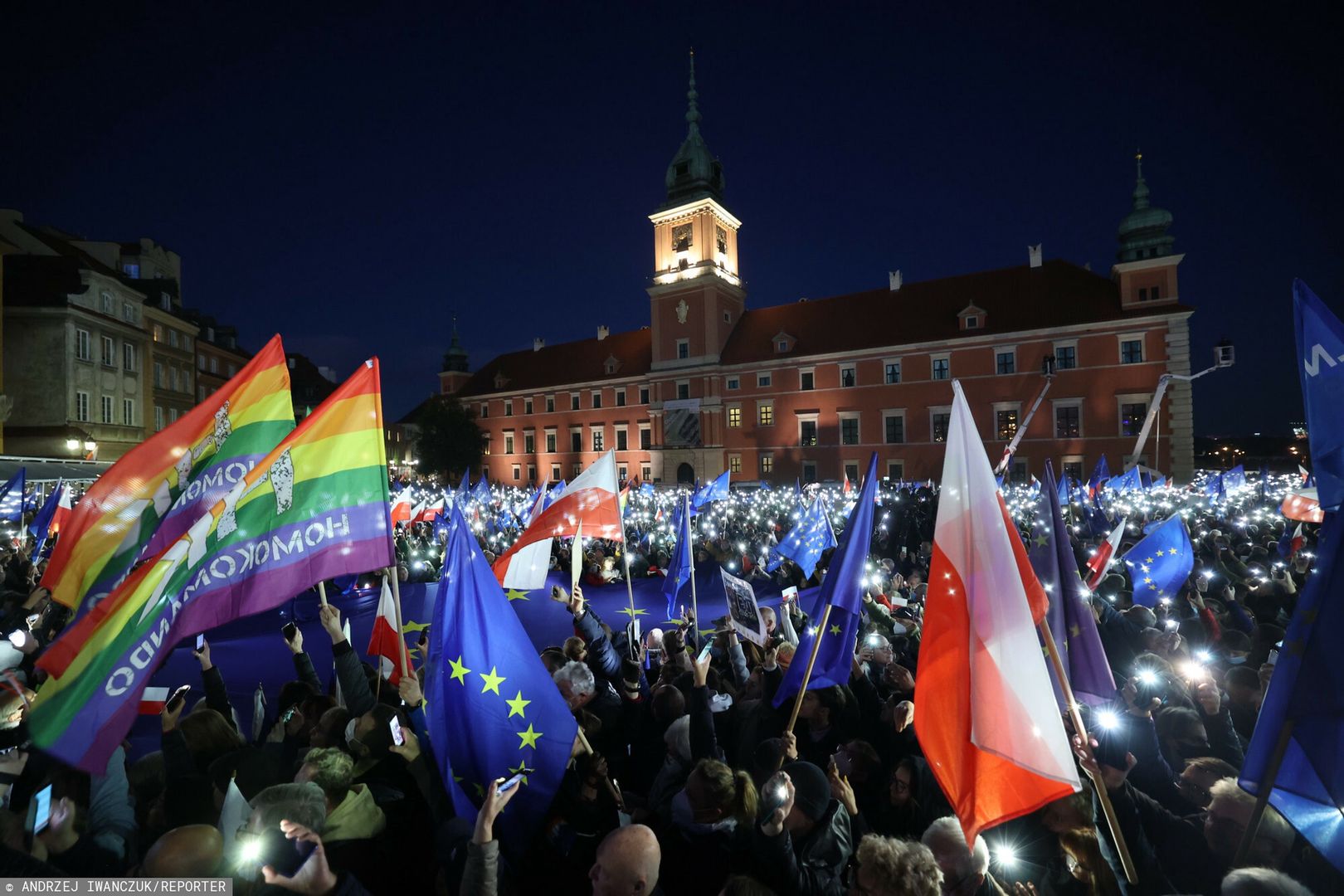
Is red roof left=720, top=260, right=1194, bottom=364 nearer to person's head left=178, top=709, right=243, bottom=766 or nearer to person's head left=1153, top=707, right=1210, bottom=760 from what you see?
person's head left=1153, top=707, right=1210, bottom=760

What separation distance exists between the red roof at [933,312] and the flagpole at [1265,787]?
40170 millimetres

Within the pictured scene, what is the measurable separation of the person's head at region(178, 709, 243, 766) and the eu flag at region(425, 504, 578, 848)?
1.37 m

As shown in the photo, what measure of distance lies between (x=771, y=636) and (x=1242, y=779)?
180 inches

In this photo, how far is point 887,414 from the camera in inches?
1619

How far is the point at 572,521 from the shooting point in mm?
7895

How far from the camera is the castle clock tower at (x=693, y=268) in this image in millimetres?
47719

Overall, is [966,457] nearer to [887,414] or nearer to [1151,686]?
[1151,686]

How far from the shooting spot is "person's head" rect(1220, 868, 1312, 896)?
201 cm

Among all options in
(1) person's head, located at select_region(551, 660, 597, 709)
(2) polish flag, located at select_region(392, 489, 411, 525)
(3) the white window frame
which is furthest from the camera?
(3) the white window frame

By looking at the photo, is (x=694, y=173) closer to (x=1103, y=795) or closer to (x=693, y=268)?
(x=693, y=268)

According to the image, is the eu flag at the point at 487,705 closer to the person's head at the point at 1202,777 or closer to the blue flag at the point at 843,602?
the blue flag at the point at 843,602

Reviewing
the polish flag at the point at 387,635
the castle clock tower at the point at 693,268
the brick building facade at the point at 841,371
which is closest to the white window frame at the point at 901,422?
the brick building facade at the point at 841,371

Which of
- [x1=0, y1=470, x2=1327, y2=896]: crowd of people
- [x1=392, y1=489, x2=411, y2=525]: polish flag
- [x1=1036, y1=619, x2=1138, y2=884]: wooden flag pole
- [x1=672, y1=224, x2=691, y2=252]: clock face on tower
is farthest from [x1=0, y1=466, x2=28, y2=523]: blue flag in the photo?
[x1=672, y1=224, x2=691, y2=252]: clock face on tower

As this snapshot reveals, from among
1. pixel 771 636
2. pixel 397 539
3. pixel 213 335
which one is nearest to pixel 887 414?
pixel 397 539
